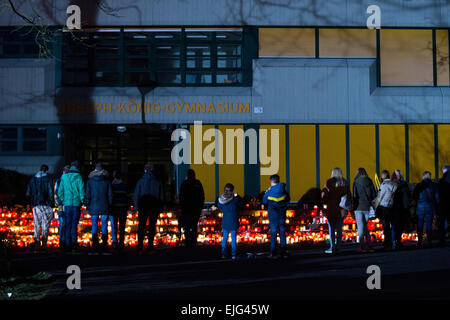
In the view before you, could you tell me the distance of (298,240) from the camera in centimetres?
2023

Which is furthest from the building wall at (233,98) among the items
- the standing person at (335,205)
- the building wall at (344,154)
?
the standing person at (335,205)

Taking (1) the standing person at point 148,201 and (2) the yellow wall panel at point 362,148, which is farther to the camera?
(2) the yellow wall panel at point 362,148

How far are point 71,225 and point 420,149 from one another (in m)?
13.5

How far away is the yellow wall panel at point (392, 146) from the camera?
Answer: 26.1 meters

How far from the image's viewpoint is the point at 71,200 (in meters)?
17.0

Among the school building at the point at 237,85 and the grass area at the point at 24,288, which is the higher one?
the school building at the point at 237,85


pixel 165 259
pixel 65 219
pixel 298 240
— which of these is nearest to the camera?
pixel 165 259

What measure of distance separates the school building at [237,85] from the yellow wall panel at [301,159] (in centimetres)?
4

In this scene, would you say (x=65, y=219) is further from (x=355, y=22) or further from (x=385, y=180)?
(x=355, y=22)

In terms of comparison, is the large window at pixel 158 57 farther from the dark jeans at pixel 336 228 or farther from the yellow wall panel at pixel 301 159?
the dark jeans at pixel 336 228

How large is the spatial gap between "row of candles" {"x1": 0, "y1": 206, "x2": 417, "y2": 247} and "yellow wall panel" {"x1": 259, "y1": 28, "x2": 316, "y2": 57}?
6.42 meters

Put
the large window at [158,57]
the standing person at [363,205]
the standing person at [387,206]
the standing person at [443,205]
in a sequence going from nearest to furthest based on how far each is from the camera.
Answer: the standing person at [363,205]
the standing person at [387,206]
the standing person at [443,205]
the large window at [158,57]

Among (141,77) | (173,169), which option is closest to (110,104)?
(141,77)
